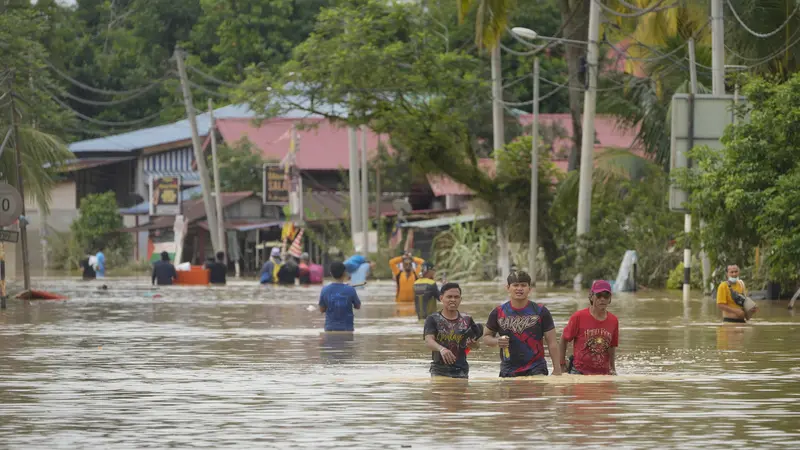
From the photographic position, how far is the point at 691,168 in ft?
117

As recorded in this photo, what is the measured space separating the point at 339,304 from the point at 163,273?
31.2m

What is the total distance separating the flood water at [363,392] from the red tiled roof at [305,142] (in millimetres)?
51731

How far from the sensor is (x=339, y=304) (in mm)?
22594

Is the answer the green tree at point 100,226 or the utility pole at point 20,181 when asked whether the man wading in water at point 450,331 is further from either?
the green tree at point 100,226

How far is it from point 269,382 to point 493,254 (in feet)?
146

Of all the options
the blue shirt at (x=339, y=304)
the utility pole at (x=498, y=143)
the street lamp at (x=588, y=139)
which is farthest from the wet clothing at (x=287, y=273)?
the blue shirt at (x=339, y=304)

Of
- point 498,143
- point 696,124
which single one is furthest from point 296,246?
point 696,124

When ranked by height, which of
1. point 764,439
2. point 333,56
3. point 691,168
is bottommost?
point 764,439

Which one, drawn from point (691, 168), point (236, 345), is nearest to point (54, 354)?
point (236, 345)

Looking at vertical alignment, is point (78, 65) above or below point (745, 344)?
above

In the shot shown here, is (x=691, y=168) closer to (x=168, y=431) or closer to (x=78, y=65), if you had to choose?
(x=168, y=431)

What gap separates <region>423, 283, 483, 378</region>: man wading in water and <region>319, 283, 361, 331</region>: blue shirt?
22.8 feet

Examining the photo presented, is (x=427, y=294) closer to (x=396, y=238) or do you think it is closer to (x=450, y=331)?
(x=450, y=331)

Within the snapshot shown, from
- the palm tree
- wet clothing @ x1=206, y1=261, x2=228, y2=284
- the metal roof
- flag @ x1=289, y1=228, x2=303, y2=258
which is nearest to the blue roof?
the metal roof
